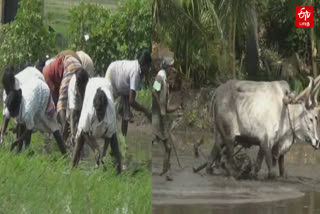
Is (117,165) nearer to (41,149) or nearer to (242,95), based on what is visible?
(41,149)

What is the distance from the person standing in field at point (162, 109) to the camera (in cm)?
297

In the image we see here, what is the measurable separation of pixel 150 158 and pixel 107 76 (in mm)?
358

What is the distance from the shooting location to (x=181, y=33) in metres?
3.08

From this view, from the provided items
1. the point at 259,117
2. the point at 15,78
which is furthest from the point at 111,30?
the point at 259,117

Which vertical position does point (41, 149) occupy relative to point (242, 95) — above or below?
below

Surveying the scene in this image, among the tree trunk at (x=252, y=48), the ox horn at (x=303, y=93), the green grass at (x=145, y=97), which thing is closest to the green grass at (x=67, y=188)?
the green grass at (x=145, y=97)

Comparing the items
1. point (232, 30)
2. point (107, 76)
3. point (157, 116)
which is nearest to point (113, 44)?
point (107, 76)

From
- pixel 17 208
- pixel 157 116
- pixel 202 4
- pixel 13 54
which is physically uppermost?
pixel 202 4

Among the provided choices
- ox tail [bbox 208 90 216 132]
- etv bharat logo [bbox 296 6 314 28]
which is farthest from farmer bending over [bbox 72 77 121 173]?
etv bharat logo [bbox 296 6 314 28]

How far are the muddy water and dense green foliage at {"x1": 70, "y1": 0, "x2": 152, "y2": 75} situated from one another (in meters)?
0.39

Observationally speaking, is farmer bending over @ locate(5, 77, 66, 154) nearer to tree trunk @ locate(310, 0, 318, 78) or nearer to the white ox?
the white ox

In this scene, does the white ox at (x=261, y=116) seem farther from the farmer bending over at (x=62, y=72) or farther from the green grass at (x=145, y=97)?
the farmer bending over at (x=62, y=72)

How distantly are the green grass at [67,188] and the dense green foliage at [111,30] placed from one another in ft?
1.35

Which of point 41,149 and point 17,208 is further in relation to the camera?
point 41,149
